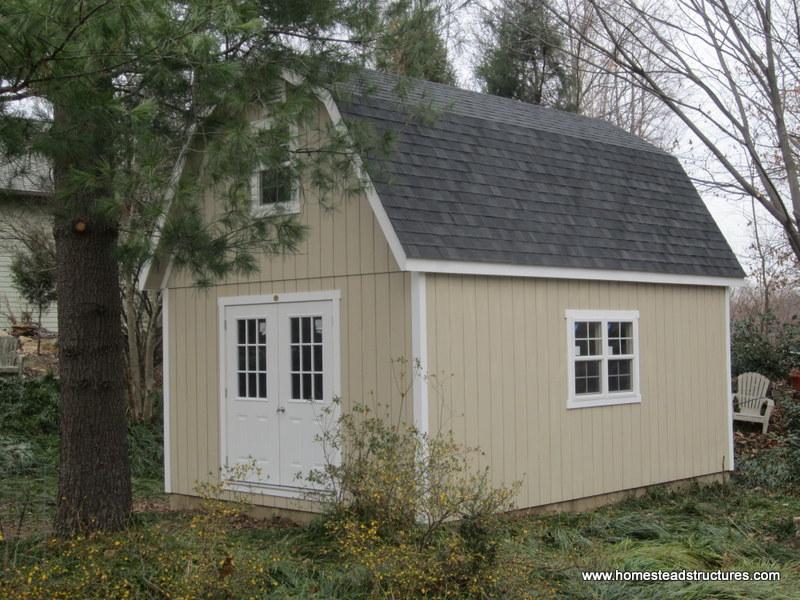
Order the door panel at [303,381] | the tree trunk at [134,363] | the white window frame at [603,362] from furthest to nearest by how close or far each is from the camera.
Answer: the tree trunk at [134,363] < the white window frame at [603,362] < the door panel at [303,381]

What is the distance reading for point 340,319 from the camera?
33.1 ft

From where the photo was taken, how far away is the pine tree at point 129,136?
627 cm

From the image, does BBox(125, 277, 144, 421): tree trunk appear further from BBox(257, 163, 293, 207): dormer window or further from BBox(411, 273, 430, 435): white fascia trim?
BBox(411, 273, 430, 435): white fascia trim

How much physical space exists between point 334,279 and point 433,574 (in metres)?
4.28

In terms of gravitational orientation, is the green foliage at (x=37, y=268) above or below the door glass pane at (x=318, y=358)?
above

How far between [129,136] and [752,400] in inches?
503

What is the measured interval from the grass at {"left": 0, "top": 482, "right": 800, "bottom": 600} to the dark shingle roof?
280 centimetres

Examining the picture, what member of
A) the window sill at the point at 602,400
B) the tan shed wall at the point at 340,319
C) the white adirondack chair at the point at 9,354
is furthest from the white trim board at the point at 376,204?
the white adirondack chair at the point at 9,354

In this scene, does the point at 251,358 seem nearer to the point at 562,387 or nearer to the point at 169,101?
the point at 562,387

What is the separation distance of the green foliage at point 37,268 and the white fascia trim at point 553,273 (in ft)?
27.0

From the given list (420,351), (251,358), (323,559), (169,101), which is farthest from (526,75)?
(323,559)

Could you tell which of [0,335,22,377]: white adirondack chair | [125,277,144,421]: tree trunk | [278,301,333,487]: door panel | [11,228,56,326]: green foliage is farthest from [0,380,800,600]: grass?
[0,335,22,377]: white adirondack chair

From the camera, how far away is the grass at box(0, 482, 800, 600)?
21.2ft

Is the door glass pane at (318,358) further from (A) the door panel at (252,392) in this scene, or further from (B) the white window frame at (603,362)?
(B) the white window frame at (603,362)
